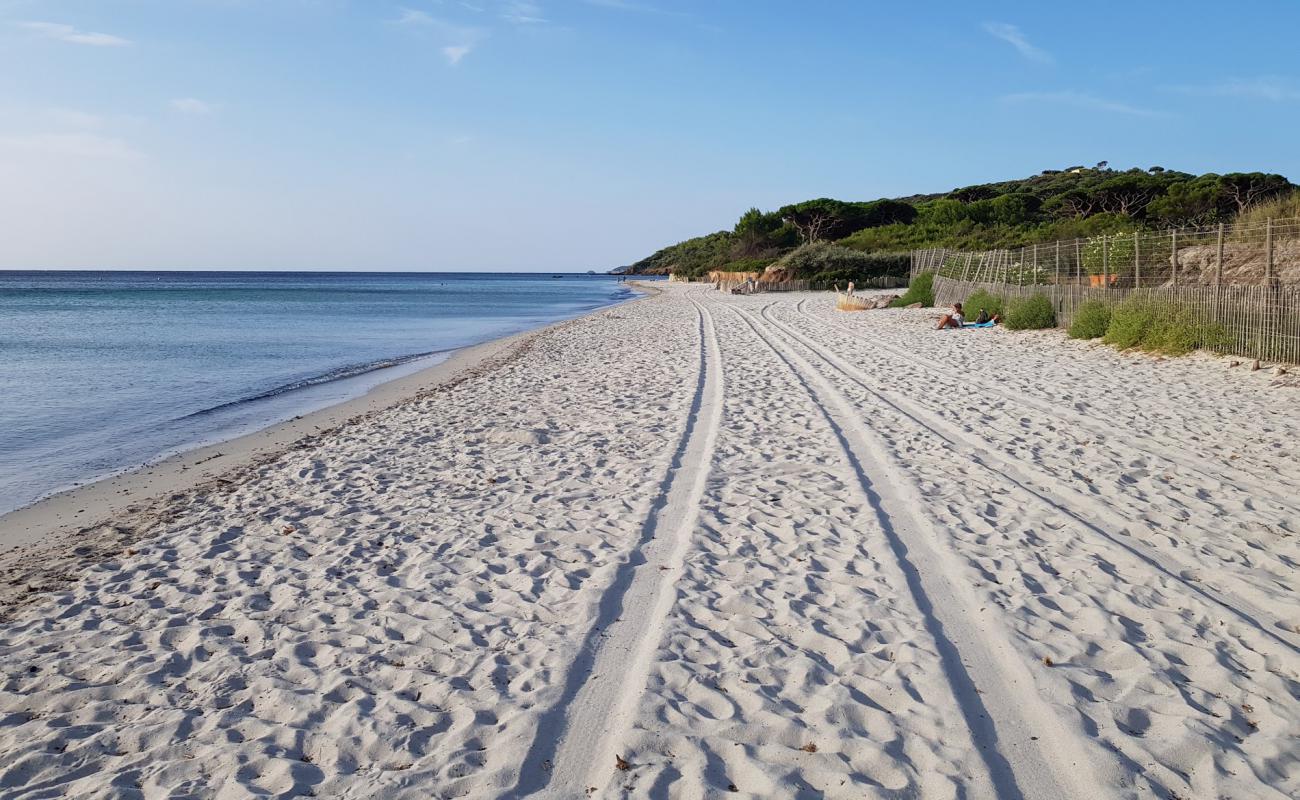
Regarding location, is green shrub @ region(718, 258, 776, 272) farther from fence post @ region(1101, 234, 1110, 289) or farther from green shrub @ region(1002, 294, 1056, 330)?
fence post @ region(1101, 234, 1110, 289)

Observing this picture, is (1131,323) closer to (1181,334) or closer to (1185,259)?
(1181,334)

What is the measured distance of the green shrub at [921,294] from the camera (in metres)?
28.3

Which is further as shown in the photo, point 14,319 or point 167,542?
point 14,319

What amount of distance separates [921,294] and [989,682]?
26674 millimetres

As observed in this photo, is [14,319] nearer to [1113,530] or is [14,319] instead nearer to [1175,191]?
[1113,530]

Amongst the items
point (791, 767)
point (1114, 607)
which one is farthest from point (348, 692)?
point (1114, 607)

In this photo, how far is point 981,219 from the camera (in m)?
64.0

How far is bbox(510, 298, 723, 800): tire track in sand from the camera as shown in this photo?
10.3 feet

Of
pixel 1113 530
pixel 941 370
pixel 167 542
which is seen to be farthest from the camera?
pixel 941 370

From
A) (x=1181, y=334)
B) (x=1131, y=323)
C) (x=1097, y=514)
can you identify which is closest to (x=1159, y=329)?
(x=1181, y=334)

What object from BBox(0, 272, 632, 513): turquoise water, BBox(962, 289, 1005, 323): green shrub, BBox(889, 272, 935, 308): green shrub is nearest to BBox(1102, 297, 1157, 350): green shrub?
BBox(962, 289, 1005, 323): green shrub

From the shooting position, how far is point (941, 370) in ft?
43.0

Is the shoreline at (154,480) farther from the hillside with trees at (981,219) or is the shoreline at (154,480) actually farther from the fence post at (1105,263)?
the hillside with trees at (981,219)

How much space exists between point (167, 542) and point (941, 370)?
34.9ft
